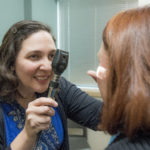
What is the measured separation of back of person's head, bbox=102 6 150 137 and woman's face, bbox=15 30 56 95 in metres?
0.36

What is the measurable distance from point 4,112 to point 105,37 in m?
0.55

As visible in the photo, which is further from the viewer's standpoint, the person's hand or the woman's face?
the woman's face

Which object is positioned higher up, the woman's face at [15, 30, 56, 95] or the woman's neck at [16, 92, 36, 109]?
the woman's face at [15, 30, 56, 95]

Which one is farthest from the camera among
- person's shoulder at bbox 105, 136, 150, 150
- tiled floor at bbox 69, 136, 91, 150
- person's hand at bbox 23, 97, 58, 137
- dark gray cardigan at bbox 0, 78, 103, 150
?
tiled floor at bbox 69, 136, 91, 150

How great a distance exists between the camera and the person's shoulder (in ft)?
1.46

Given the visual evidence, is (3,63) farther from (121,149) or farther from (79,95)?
(121,149)

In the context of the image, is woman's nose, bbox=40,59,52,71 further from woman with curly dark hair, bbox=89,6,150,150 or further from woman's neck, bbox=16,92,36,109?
woman with curly dark hair, bbox=89,6,150,150

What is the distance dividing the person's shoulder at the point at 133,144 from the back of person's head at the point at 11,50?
1.83ft

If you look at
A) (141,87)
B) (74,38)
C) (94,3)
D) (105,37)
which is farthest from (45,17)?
(141,87)

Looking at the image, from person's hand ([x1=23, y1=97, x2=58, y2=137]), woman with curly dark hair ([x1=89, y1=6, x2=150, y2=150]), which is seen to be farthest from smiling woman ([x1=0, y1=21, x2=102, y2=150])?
woman with curly dark hair ([x1=89, y1=6, x2=150, y2=150])

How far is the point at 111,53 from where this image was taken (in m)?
0.50

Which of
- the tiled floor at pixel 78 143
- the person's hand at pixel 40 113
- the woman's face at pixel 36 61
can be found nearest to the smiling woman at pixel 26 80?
the woman's face at pixel 36 61

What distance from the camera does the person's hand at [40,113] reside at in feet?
1.94

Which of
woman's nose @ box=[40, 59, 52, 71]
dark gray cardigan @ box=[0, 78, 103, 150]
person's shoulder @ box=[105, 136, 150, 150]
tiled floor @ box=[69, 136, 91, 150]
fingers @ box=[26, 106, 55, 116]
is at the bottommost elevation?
tiled floor @ box=[69, 136, 91, 150]
